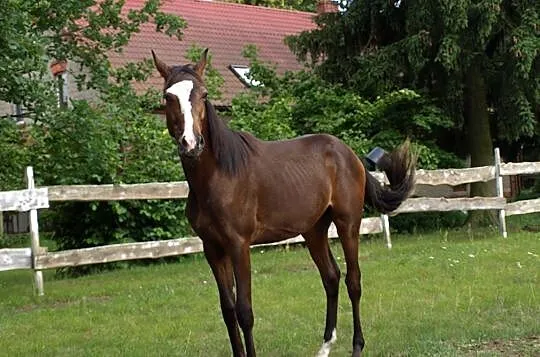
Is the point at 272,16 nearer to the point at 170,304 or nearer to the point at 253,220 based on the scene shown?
the point at 170,304

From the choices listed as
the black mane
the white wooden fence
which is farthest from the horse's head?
the white wooden fence

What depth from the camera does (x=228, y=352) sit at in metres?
5.87

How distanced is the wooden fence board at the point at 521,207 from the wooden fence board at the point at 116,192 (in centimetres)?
637

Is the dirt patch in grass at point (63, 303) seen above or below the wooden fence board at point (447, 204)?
below

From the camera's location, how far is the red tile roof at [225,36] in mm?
22609

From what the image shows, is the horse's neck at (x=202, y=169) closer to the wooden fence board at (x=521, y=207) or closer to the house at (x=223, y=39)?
the wooden fence board at (x=521, y=207)

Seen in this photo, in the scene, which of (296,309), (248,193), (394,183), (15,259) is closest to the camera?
(248,193)

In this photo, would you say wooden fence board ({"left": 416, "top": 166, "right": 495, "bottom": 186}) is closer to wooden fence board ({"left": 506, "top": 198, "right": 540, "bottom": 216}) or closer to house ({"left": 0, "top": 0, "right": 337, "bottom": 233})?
Result: wooden fence board ({"left": 506, "top": 198, "right": 540, "bottom": 216})

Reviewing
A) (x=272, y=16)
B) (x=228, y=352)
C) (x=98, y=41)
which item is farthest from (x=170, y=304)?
(x=272, y=16)

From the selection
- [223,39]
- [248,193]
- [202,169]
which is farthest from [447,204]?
[223,39]

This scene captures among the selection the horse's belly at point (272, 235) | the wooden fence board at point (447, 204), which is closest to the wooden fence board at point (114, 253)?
the wooden fence board at point (447, 204)

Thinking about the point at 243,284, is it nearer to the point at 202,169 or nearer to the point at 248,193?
the point at 248,193

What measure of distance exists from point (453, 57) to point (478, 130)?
2.87 metres

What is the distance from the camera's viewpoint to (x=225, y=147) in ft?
16.2
